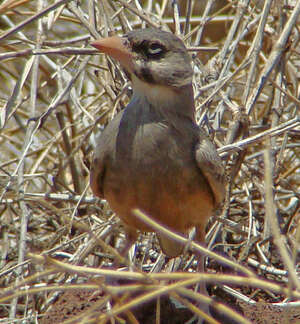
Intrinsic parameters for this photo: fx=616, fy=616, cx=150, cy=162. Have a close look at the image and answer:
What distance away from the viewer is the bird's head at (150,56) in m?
3.83

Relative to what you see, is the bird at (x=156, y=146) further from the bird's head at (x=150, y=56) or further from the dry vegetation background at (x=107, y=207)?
the dry vegetation background at (x=107, y=207)

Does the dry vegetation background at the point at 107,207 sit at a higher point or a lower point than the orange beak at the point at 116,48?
lower

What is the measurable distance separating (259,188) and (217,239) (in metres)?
0.55

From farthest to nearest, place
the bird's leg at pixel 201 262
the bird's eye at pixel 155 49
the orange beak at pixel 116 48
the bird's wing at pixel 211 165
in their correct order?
the bird's leg at pixel 201 262 → the bird's wing at pixel 211 165 → the bird's eye at pixel 155 49 → the orange beak at pixel 116 48

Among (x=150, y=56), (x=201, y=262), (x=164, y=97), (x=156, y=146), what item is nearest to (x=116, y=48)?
(x=150, y=56)

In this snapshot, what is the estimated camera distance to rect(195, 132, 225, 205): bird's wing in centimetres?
407

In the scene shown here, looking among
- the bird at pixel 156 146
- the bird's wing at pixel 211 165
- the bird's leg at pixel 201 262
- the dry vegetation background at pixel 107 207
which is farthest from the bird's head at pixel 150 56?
the bird's leg at pixel 201 262

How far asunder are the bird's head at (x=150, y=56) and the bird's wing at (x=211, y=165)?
1.40 feet

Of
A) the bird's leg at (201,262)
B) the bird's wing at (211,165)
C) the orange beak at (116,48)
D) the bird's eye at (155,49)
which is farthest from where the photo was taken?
the bird's leg at (201,262)

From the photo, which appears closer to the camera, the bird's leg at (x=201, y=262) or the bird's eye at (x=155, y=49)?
the bird's eye at (x=155, y=49)

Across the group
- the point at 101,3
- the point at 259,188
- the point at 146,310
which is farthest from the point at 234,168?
the point at 101,3

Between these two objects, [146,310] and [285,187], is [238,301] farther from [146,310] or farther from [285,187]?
[285,187]

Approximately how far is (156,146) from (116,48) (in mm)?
675

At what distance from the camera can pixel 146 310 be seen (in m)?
4.22
